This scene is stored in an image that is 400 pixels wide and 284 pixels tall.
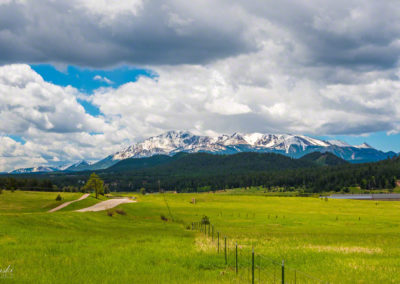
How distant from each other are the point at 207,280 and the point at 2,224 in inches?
1412

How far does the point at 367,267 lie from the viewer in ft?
92.8

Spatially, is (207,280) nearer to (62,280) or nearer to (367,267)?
(62,280)

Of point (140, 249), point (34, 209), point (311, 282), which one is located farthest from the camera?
point (34, 209)

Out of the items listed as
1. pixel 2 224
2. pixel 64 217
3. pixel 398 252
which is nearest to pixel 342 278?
pixel 398 252

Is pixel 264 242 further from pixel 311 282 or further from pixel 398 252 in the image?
pixel 311 282

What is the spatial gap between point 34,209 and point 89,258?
74247mm

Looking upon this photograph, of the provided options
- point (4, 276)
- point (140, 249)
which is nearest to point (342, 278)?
point (140, 249)

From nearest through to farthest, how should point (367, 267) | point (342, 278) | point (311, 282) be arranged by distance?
point (311, 282)
point (342, 278)
point (367, 267)

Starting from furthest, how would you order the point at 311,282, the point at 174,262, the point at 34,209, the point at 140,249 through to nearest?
the point at 34,209, the point at 140,249, the point at 174,262, the point at 311,282

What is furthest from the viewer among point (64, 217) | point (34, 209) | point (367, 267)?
point (34, 209)

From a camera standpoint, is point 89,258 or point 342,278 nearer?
point 342,278

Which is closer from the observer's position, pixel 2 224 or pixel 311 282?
pixel 311 282

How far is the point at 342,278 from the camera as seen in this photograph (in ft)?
81.7

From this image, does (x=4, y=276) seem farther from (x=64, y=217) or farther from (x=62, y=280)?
(x=64, y=217)
